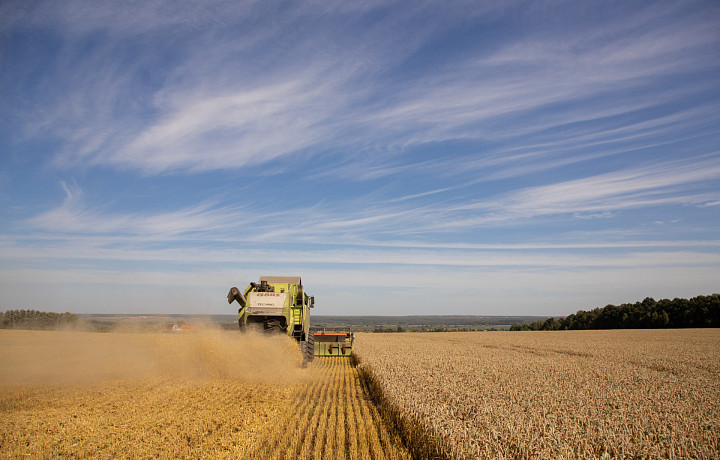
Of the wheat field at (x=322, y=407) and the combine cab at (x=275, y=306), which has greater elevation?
the combine cab at (x=275, y=306)

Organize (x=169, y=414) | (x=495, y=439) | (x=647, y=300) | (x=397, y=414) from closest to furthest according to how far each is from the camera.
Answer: (x=495, y=439) → (x=169, y=414) → (x=397, y=414) → (x=647, y=300)

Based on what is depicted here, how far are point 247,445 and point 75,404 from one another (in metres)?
4.42

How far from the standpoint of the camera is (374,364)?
1463cm

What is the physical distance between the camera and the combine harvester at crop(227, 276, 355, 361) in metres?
14.5

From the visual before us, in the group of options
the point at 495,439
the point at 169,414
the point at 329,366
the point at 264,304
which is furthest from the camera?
the point at 329,366

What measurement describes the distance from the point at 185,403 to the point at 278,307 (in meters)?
6.26

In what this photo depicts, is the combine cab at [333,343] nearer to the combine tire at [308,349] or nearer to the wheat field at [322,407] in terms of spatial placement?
the combine tire at [308,349]

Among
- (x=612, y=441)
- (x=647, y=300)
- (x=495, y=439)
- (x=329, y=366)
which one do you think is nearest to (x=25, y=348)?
(x=329, y=366)

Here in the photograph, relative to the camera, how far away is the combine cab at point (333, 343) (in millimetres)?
21781

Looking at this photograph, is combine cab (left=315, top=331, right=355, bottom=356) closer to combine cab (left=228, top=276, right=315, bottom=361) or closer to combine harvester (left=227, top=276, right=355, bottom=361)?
combine harvester (left=227, top=276, right=355, bottom=361)

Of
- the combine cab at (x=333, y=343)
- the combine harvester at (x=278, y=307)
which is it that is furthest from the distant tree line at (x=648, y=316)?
the combine harvester at (x=278, y=307)

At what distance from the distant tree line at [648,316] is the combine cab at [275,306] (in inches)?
2273

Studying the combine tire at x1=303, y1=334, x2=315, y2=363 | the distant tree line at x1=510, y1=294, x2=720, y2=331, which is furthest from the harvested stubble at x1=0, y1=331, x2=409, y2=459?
the distant tree line at x1=510, y1=294, x2=720, y2=331

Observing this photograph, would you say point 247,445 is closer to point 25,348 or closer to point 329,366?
point 329,366
